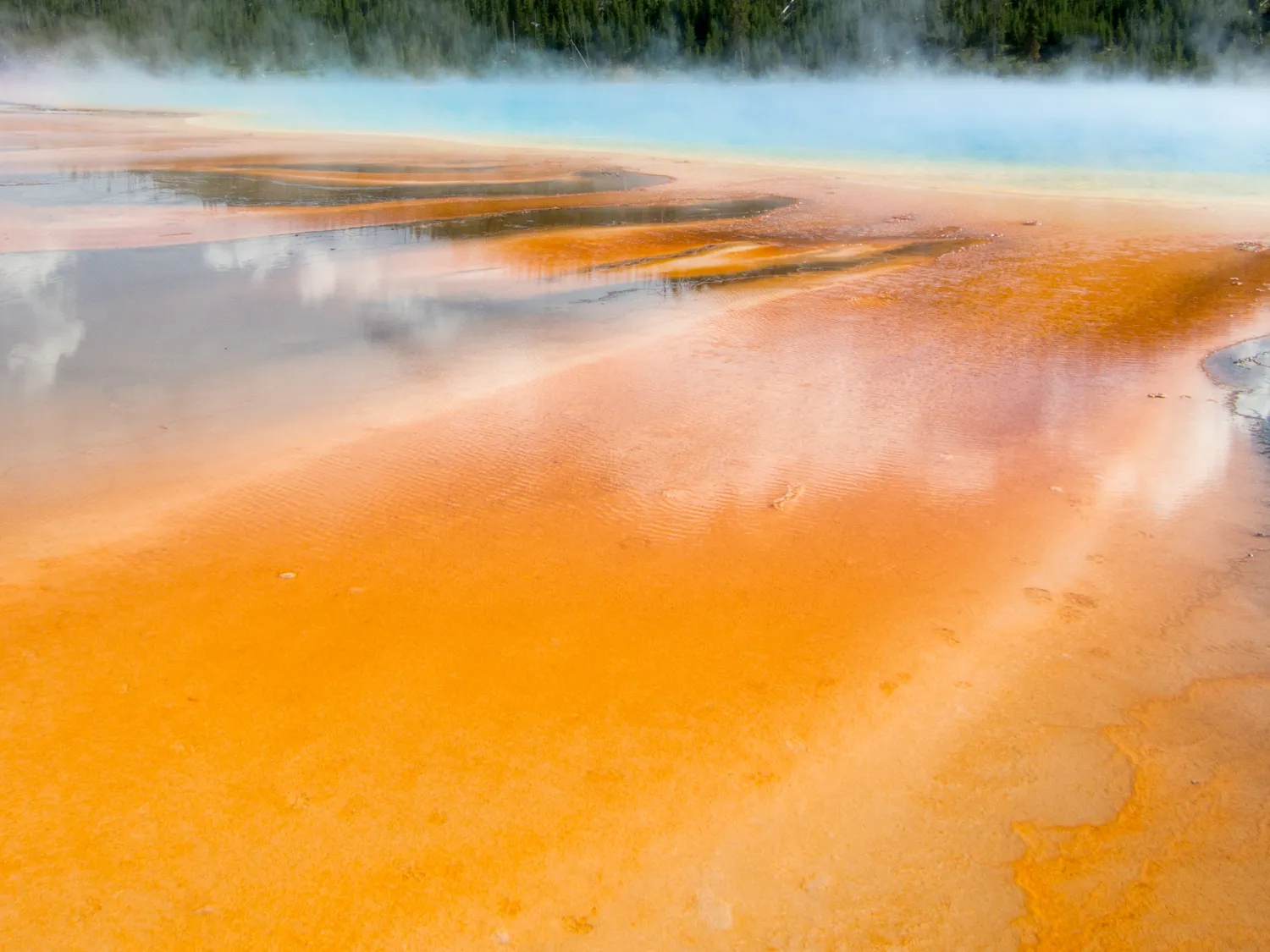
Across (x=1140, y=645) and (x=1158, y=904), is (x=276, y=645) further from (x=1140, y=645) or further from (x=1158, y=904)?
(x=1140, y=645)

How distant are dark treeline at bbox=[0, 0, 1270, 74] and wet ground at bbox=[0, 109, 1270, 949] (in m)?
43.7

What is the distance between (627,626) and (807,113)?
3562 centimetres

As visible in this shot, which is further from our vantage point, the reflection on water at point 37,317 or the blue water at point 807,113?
the blue water at point 807,113

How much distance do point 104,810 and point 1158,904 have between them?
2.45 m

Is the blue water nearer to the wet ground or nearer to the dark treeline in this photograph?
the dark treeline

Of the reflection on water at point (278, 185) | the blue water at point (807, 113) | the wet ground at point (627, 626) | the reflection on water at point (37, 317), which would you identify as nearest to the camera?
the wet ground at point (627, 626)

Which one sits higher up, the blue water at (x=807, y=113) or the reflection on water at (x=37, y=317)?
the blue water at (x=807, y=113)

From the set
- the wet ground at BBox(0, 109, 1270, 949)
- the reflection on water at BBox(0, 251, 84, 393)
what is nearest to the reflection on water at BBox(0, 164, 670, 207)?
the reflection on water at BBox(0, 251, 84, 393)

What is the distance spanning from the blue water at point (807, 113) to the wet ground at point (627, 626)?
16.6 metres

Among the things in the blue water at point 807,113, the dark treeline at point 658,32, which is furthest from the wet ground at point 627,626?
the dark treeline at point 658,32

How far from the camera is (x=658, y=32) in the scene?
5472 centimetres

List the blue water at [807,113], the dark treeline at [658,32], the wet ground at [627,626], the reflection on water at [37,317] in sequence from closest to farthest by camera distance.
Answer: the wet ground at [627,626]
the reflection on water at [37,317]
the blue water at [807,113]
the dark treeline at [658,32]

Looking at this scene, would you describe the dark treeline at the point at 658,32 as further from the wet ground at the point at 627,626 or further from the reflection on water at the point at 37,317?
the reflection on water at the point at 37,317

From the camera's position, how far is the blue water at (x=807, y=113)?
22.7 m
